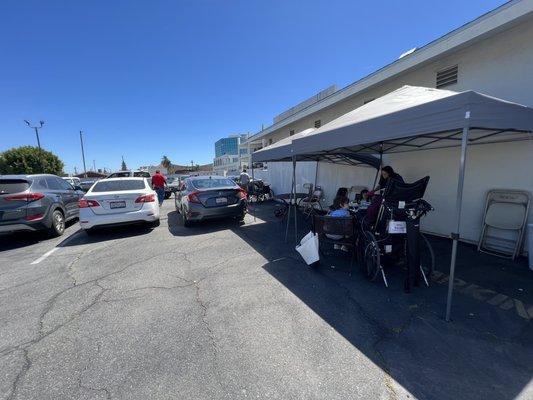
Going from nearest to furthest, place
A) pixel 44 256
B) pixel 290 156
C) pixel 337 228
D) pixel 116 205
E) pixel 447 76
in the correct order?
pixel 337 228 → pixel 44 256 → pixel 447 76 → pixel 290 156 → pixel 116 205

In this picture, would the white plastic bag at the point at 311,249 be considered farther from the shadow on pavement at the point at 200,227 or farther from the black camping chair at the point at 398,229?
the shadow on pavement at the point at 200,227

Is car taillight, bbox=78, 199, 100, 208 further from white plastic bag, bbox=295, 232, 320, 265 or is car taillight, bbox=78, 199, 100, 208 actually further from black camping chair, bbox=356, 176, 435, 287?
black camping chair, bbox=356, 176, 435, 287

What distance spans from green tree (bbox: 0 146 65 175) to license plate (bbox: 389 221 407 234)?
41733 millimetres

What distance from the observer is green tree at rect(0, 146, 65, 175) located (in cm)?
3316

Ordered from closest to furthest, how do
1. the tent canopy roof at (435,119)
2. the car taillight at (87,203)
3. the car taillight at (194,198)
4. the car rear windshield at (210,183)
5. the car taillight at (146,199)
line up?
the tent canopy roof at (435,119) < the car taillight at (87,203) < the car taillight at (146,199) < the car taillight at (194,198) < the car rear windshield at (210,183)

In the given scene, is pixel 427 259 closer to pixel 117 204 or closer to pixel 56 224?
pixel 117 204

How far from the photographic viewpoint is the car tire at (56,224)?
21.8 feet

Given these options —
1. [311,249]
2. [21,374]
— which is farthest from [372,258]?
[21,374]

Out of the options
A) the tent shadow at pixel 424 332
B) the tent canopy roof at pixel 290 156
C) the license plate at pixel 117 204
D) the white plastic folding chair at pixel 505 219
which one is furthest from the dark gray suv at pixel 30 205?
the white plastic folding chair at pixel 505 219

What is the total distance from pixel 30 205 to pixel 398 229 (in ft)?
25.3

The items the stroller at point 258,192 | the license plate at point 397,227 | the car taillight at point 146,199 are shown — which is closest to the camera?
the license plate at point 397,227

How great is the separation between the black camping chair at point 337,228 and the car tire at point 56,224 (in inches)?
266

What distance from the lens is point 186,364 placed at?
7.42 ft

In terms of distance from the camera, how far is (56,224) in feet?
22.3
